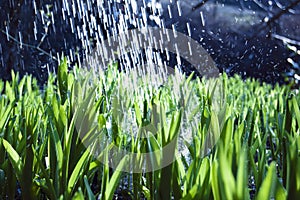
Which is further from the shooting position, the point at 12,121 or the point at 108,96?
the point at 108,96

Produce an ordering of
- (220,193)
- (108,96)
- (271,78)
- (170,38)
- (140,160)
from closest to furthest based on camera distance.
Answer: (220,193) → (140,160) → (108,96) → (170,38) → (271,78)

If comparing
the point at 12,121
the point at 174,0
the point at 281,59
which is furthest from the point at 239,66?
the point at 12,121

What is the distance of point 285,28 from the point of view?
5.29m

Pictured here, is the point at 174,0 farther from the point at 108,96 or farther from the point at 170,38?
the point at 108,96

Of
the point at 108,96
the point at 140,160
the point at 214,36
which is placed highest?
the point at 214,36

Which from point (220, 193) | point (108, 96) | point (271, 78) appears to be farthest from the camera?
point (271, 78)

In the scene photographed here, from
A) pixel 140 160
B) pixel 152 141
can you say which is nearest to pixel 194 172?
pixel 152 141

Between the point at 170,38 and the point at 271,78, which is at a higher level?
the point at 170,38

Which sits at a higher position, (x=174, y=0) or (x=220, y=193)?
(x=174, y=0)

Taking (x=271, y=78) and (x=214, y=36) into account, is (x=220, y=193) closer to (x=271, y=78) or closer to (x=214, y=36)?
(x=214, y=36)

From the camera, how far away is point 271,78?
6305 mm

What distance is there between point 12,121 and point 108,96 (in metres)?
0.37

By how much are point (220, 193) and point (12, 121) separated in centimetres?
47

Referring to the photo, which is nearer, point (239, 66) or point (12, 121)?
point (12, 121)
